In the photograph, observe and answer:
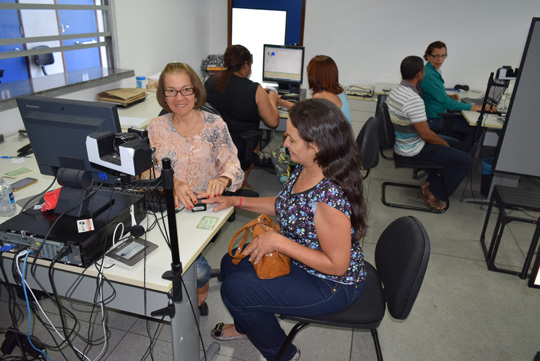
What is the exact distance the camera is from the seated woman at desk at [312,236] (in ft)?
4.63

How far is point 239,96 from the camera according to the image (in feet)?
9.79

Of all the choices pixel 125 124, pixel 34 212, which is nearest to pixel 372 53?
pixel 125 124

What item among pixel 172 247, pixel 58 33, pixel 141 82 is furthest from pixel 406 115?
pixel 58 33

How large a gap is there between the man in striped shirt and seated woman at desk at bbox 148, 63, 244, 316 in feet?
5.62

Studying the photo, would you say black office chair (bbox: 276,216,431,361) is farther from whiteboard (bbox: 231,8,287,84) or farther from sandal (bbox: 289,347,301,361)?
whiteboard (bbox: 231,8,287,84)

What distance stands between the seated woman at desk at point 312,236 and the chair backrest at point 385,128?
1846 mm

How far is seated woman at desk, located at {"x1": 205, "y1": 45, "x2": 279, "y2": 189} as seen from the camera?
2.97 m

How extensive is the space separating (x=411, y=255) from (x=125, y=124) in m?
1.97

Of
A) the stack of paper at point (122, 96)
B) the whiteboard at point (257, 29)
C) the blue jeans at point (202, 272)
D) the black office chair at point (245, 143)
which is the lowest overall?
the blue jeans at point (202, 272)

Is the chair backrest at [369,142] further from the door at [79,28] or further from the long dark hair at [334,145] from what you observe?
the door at [79,28]

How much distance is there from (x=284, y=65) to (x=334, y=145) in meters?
2.95

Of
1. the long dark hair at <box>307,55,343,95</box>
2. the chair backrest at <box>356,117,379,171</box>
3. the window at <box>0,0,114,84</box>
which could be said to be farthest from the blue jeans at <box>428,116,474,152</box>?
the window at <box>0,0,114,84</box>

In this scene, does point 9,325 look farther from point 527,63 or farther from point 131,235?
point 527,63

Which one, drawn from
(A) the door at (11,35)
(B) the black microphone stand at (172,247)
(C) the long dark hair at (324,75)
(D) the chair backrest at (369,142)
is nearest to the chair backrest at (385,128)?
(D) the chair backrest at (369,142)
